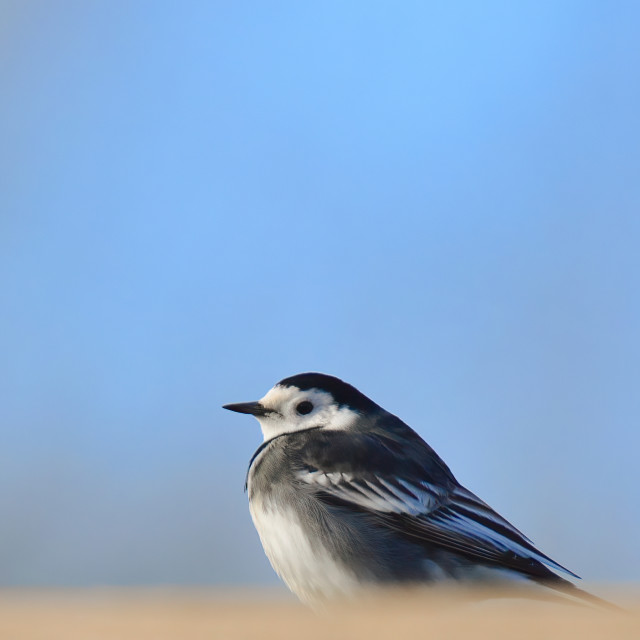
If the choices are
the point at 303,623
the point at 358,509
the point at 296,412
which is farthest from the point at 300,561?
the point at 303,623

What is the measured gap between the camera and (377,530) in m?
1.73

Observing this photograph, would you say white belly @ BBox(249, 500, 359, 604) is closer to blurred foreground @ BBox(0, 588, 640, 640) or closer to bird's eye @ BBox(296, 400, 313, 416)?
bird's eye @ BBox(296, 400, 313, 416)

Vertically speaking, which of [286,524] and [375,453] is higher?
[375,453]

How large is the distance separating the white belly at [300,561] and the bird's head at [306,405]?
0.34 meters

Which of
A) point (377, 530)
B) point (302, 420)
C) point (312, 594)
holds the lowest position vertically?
point (312, 594)

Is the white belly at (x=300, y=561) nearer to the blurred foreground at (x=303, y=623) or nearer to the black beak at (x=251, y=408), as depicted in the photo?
the black beak at (x=251, y=408)

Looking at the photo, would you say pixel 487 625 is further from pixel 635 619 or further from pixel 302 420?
pixel 302 420

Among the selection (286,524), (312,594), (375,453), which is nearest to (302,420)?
(375,453)

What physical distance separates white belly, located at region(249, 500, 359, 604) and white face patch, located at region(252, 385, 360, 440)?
33cm

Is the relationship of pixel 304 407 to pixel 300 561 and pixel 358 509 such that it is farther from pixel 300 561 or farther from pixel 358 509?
pixel 300 561

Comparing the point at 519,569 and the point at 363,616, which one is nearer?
the point at 363,616

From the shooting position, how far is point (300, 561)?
1.66m

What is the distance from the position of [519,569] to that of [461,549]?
110 mm

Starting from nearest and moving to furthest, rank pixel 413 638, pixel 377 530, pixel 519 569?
pixel 413 638 → pixel 519 569 → pixel 377 530
